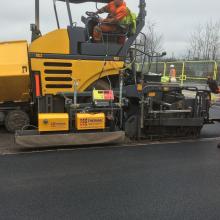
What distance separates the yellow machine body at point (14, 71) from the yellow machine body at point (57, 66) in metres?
0.18

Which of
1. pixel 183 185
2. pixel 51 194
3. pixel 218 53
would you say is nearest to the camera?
pixel 51 194

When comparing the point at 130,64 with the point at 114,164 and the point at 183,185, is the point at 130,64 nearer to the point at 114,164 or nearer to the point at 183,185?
the point at 114,164

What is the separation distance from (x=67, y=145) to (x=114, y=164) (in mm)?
1136

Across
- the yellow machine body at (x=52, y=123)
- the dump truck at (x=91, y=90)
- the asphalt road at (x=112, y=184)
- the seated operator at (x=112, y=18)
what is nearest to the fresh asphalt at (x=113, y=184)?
the asphalt road at (x=112, y=184)

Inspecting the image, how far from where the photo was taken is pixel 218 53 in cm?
2861

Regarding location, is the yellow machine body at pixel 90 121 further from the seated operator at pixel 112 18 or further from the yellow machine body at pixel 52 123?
the seated operator at pixel 112 18

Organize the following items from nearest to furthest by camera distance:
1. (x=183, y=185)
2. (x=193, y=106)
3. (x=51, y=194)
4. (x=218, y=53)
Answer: (x=51, y=194) → (x=183, y=185) → (x=193, y=106) → (x=218, y=53)

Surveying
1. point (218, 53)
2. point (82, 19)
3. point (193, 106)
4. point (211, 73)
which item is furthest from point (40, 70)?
point (218, 53)

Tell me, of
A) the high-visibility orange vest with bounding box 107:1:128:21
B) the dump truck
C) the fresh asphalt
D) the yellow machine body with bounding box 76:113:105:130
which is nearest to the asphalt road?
the fresh asphalt

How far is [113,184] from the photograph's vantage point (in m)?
4.64

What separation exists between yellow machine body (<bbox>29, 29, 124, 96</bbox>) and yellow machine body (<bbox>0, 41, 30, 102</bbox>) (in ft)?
0.59

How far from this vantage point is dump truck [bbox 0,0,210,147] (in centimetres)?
668

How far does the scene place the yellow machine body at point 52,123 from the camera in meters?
6.10

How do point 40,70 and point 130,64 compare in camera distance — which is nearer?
point 40,70
